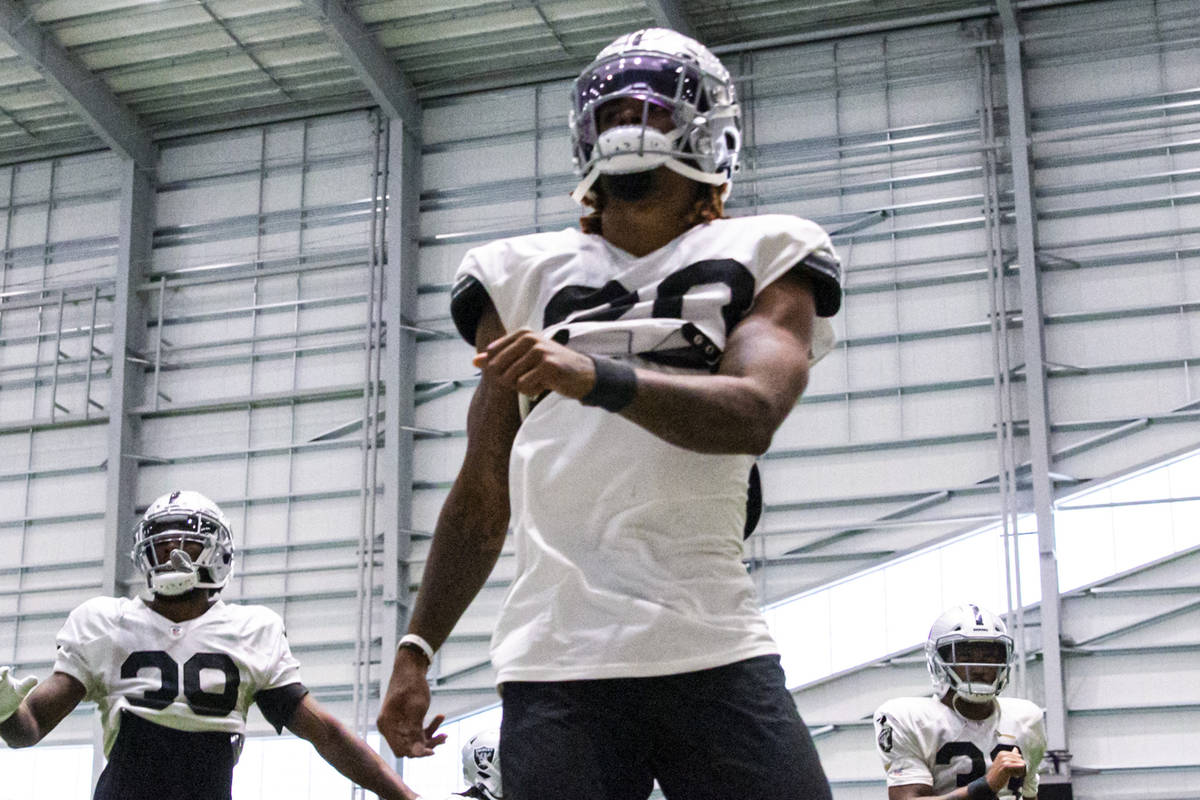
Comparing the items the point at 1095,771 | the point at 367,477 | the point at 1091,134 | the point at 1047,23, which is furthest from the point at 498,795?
the point at 1047,23

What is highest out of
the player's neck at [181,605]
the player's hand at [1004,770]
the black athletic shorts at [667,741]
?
the player's neck at [181,605]

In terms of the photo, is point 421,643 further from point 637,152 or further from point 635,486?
point 637,152

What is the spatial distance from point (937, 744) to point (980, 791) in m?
0.67

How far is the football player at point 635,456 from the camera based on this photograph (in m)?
2.42

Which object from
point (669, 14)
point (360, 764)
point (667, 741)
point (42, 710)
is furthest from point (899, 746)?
point (669, 14)

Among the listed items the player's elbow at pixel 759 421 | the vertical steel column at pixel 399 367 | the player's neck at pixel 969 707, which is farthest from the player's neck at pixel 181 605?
the vertical steel column at pixel 399 367

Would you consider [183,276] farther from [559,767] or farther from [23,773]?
[559,767]

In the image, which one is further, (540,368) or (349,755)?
(349,755)

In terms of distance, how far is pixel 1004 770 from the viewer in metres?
7.68

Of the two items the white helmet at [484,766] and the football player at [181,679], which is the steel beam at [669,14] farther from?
the football player at [181,679]

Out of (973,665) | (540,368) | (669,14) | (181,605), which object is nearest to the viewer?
(540,368)

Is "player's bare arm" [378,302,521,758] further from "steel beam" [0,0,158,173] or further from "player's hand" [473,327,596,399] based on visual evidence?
"steel beam" [0,0,158,173]

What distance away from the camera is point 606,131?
2.81 metres

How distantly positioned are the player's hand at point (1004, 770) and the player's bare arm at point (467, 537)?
5401 mm
